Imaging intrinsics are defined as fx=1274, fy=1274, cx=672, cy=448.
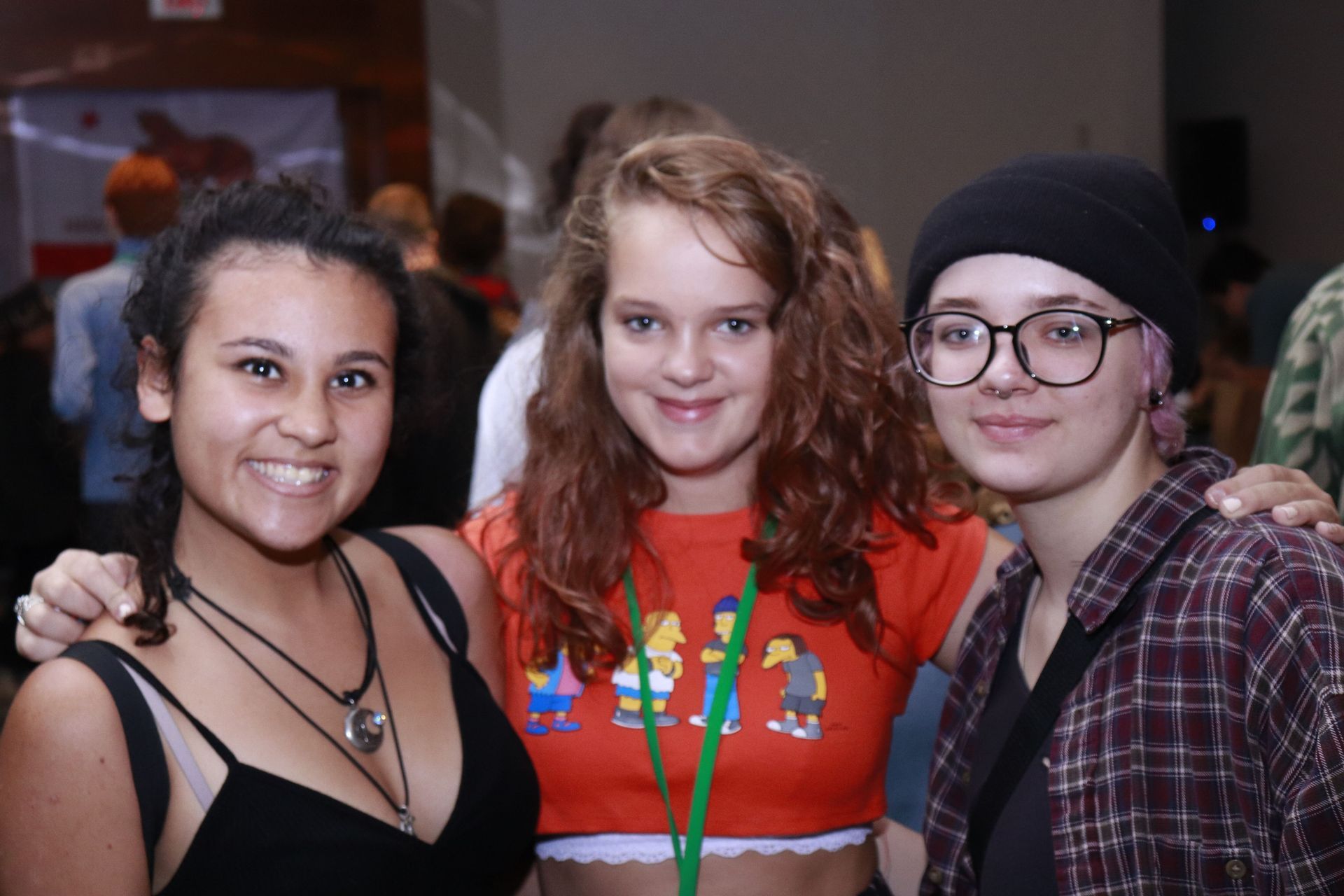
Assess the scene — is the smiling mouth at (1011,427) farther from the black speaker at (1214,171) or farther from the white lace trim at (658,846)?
the black speaker at (1214,171)

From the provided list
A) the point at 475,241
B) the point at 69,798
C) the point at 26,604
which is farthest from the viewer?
the point at 475,241

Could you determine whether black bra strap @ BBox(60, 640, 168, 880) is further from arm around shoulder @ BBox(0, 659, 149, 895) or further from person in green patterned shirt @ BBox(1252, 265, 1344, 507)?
person in green patterned shirt @ BBox(1252, 265, 1344, 507)

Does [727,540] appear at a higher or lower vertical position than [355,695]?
higher

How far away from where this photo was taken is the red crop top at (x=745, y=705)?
1.87 meters

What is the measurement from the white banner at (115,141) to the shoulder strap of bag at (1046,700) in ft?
20.7

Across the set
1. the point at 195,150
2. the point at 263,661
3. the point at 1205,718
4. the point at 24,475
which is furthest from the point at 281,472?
the point at 195,150

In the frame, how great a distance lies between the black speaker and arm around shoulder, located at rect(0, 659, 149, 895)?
8120 millimetres

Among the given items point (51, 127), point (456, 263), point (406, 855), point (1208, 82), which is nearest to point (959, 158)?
point (1208, 82)

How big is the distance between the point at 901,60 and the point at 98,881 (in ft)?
22.8

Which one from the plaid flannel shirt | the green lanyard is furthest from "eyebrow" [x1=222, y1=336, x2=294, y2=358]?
the plaid flannel shirt

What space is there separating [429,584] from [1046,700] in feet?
3.06

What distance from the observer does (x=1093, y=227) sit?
1473 mm

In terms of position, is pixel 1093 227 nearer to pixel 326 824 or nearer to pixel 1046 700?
pixel 1046 700

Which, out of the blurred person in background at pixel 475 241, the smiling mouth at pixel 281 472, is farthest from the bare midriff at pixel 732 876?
the blurred person in background at pixel 475 241
